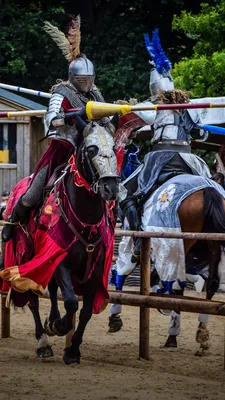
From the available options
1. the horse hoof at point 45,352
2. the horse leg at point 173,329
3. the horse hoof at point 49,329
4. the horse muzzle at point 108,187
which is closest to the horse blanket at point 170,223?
the horse leg at point 173,329

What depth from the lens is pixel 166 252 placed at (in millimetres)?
10703

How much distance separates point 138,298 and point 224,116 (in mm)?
3635

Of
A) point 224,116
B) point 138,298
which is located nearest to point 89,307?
point 138,298

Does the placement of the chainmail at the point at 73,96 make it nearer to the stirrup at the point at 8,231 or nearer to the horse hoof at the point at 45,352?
the stirrup at the point at 8,231

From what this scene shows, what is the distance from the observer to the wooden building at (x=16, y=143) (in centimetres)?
2044

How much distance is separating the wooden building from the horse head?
11453mm

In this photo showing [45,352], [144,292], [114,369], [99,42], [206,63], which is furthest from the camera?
[99,42]

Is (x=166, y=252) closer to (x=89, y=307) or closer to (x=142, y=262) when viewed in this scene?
(x=142, y=262)

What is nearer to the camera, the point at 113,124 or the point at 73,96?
the point at 113,124

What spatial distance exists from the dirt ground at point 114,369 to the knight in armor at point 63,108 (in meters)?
1.41

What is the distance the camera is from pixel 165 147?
1135 centimetres

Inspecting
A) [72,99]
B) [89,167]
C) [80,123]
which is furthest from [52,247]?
[72,99]

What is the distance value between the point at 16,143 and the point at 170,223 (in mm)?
10535

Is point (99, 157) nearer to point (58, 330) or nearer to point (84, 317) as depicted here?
point (84, 317)
